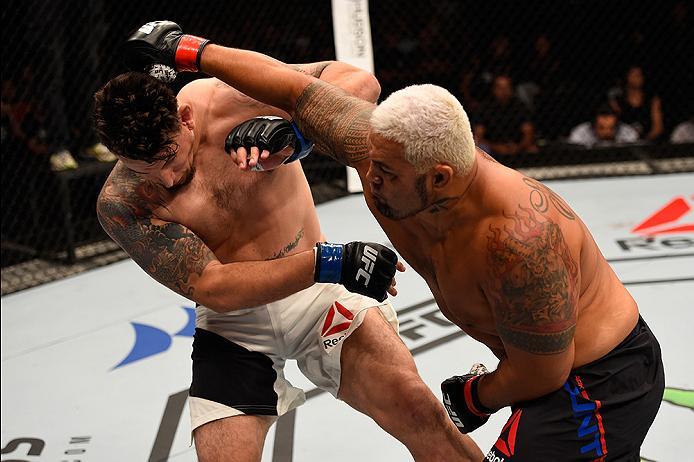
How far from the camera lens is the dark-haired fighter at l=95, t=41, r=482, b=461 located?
7.29 feet

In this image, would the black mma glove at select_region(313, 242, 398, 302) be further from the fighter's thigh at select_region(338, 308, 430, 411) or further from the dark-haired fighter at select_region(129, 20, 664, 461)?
the fighter's thigh at select_region(338, 308, 430, 411)

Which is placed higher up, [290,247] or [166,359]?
[290,247]

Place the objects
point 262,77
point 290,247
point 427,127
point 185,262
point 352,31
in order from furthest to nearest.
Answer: point 352,31, point 290,247, point 185,262, point 262,77, point 427,127

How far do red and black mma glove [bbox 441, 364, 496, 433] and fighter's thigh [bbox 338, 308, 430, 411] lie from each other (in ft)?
1.03

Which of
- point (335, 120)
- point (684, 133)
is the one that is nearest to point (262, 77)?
point (335, 120)

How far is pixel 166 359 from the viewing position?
3.92 meters

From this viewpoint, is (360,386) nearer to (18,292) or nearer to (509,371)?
(509,371)

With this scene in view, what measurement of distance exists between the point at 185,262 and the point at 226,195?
0.26 m

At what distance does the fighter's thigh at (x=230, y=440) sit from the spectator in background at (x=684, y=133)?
16.3 ft

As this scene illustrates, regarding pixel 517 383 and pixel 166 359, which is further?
pixel 166 359

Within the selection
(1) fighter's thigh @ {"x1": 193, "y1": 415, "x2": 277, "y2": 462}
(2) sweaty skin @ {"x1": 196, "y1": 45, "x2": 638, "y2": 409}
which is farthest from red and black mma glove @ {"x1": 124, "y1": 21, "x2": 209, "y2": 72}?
(1) fighter's thigh @ {"x1": 193, "y1": 415, "x2": 277, "y2": 462}

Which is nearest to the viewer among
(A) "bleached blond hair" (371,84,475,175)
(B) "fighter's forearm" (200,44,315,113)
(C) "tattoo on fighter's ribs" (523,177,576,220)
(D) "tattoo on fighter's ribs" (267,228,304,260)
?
(A) "bleached blond hair" (371,84,475,175)

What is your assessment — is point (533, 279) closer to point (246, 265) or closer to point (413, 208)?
point (413, 208)

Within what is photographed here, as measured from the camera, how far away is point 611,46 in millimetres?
6566
